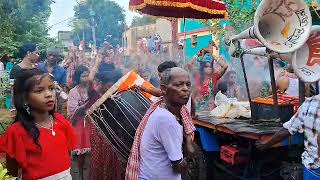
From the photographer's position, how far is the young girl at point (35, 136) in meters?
2.61

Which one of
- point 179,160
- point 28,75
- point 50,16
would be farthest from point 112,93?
point 50,16

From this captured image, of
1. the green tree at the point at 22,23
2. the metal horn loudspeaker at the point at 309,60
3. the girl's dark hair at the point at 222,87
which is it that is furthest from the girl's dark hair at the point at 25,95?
the green tree at the point at 22,23

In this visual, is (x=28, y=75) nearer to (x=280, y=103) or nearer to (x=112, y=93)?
(x=112, y=93)

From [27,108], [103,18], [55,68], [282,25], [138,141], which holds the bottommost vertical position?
[138,141]

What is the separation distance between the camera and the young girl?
8.57 feet

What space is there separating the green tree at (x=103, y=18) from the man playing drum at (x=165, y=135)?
3456 cm

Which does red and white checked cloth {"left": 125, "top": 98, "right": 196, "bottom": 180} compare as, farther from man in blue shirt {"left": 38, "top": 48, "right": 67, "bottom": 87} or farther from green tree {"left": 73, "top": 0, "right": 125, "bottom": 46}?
green tree {"left": 73, "top": 0, "right": 125, "bottom": 46}

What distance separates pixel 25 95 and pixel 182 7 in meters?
4.18

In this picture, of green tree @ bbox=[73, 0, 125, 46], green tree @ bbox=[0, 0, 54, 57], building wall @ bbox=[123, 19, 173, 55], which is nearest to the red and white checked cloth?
green tree @ bbox=[0, 0, 54, 57]

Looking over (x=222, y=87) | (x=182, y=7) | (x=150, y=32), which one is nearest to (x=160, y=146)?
(x=182, y=7)

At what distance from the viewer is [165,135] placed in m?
2.59

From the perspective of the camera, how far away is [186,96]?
9.09ft

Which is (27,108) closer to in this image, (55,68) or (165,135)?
(165,135)

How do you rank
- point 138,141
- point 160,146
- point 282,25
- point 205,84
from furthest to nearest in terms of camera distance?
point 205,84 < point 282,25 < point 138,141 < point 160,146
